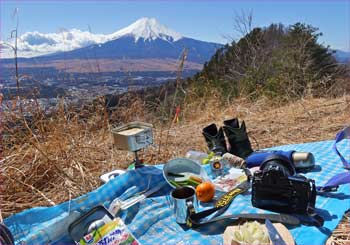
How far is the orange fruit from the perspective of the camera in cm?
152

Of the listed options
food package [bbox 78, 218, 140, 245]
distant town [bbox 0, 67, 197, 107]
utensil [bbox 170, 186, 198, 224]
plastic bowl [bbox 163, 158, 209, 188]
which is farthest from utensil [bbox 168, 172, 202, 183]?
distant town [bbox 0, 67, 197, 107]

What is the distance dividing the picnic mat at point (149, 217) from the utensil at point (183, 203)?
45 mm

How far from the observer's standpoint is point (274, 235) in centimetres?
116

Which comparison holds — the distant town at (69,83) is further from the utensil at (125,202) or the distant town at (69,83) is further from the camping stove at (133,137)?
the utensil at (125,202)

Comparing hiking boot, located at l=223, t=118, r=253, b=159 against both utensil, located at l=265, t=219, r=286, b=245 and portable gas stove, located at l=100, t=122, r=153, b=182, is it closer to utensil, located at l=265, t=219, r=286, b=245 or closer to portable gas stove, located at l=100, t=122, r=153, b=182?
portable gas stove, located at l=100, t=122, r=153, b=182

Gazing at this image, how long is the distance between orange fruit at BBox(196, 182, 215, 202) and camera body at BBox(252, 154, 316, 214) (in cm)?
21

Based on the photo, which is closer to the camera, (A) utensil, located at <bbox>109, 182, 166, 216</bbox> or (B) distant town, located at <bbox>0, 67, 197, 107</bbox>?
(A) utensil, located at <bbox>109, 182, 166, 216</bbox>

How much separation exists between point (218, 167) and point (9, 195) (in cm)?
116

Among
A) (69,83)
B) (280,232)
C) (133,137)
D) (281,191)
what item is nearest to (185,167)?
(133,137)

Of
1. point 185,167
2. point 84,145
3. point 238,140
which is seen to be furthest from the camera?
point 84,145

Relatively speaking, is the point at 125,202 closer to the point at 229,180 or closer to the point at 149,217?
the point at 149,217

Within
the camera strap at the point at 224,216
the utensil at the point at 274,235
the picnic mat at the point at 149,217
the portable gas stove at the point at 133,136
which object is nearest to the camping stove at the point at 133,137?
the portable gas stove at the point at 133,136

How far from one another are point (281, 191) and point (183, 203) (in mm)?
413

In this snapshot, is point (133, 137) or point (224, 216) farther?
point (133, 137)
